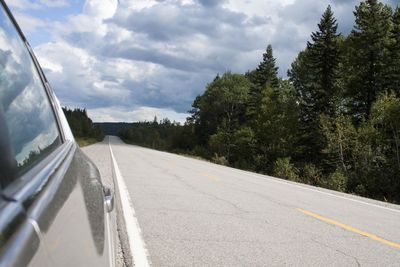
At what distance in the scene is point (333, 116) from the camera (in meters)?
49.4

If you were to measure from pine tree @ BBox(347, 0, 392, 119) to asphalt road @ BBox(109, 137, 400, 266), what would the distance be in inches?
1492

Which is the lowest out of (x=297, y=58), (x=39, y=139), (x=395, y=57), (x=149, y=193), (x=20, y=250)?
(x=149, y=193)

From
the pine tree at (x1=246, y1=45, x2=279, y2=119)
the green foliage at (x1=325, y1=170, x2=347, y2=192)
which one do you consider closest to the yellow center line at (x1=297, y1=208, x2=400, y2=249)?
the green foliage at (x1=325, y1=170, x2=347, y2=192)

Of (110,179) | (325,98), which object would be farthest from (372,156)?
(110,179)

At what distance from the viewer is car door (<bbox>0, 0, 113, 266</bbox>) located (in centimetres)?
116

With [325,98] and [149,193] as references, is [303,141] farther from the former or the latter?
[149,193]

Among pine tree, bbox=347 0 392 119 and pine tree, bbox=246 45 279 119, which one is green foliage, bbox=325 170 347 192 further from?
pine tree, bbox=246 45 279 119

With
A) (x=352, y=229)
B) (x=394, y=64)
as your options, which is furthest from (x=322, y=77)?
(x=352, y=229)

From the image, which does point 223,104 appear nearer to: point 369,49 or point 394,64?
point 369,49

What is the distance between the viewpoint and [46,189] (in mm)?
1561

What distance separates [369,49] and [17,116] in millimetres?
49900

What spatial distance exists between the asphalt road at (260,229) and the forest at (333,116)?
13.3 metres

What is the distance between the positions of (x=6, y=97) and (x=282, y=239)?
5842 millimetres

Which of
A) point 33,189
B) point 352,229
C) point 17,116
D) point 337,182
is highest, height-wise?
point 17,116
